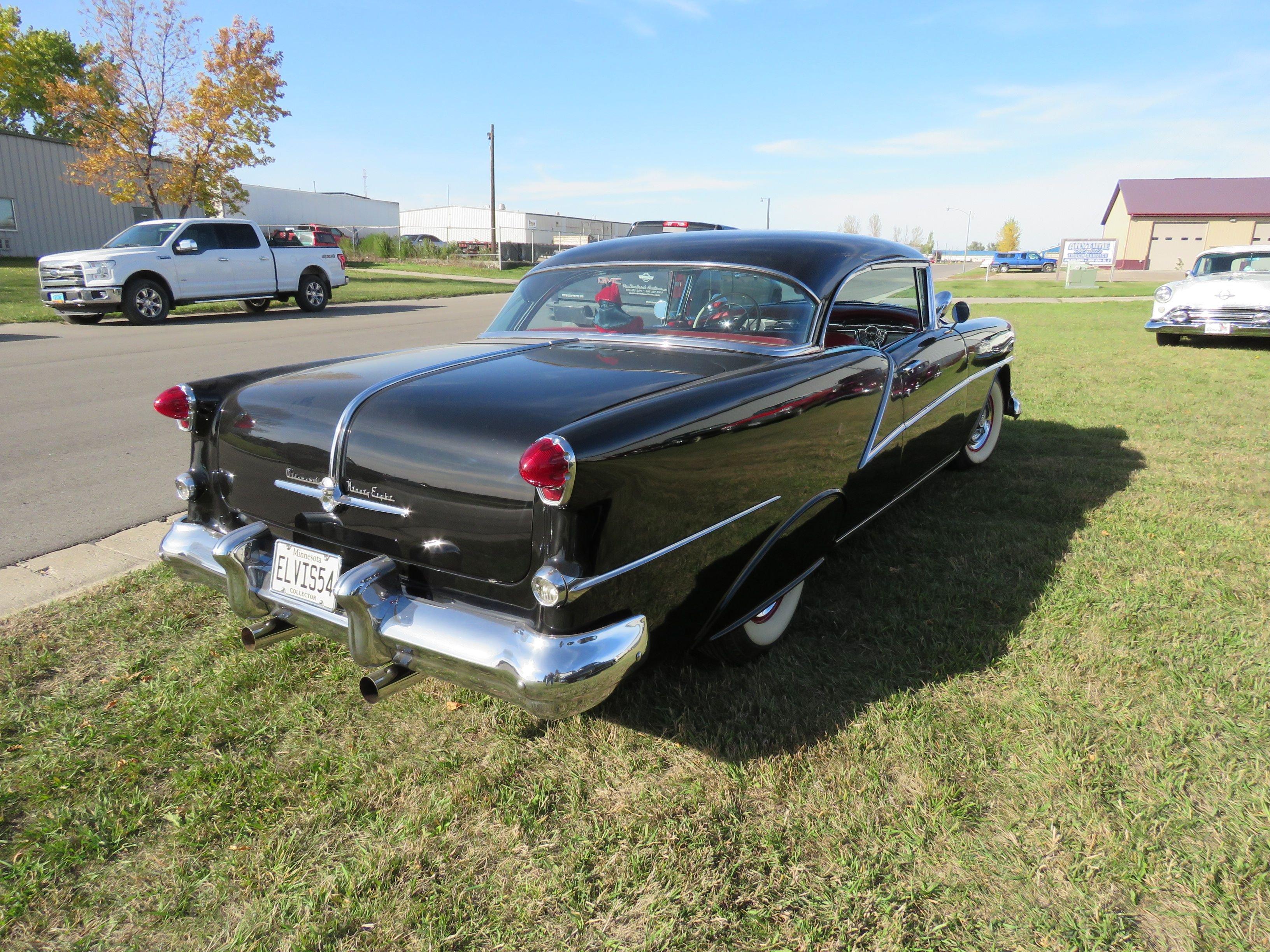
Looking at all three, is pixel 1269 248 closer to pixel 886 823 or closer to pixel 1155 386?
pixel 1155 386

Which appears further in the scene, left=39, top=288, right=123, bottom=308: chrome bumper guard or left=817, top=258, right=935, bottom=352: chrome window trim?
left=39, top=288, right=123, bottom=308: chrome bumper guard

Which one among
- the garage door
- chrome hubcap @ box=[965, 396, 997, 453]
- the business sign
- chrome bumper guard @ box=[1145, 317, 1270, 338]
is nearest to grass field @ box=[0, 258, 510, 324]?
chrome hubcap @ box=[965, 396, 997, 453]

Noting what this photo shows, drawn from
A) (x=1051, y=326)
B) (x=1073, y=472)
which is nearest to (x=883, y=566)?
(x=1073, y=472)

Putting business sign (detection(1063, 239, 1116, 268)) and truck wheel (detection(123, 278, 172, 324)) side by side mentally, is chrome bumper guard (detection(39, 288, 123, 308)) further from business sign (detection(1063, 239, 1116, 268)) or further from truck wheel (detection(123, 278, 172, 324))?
business sign (detection(1063, 239, 1116, 268))

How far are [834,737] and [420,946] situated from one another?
53.0 inches

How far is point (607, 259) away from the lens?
369 cm

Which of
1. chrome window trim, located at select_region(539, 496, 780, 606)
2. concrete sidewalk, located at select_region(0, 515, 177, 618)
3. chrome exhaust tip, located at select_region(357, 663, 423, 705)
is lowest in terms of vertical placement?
concrete sidewalk, located at select_region(0, 515, 177, 618)

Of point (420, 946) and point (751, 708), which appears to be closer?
point (420, 946)

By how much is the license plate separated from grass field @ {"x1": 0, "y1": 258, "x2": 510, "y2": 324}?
46.9 ft

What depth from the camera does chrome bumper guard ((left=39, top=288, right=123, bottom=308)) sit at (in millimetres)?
13047

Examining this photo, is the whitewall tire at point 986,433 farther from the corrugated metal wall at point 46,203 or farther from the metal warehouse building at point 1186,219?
the metal warehouse building at point 1186,219

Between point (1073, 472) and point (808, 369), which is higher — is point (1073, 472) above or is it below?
below

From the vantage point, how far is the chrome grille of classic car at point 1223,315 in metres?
10.7

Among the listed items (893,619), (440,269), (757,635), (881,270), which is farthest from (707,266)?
(440,269)
